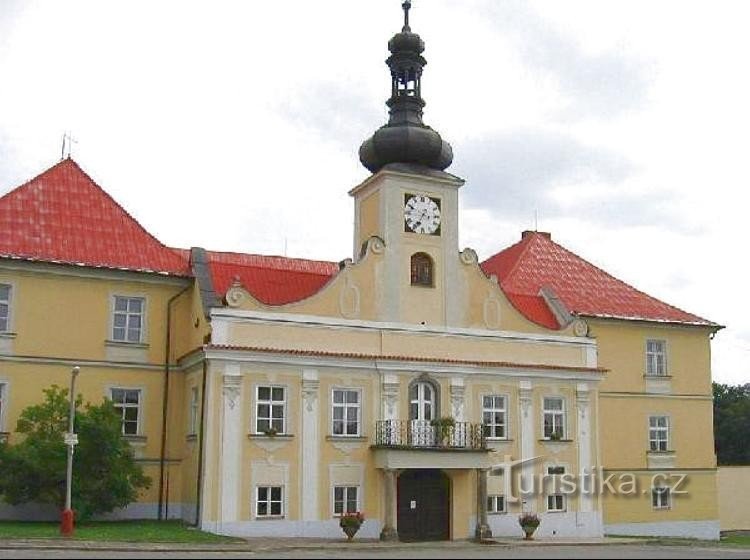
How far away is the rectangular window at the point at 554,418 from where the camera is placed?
110ft

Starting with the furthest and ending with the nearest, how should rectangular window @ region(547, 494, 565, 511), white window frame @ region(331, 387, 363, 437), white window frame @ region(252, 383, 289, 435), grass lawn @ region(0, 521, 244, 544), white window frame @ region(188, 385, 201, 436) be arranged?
rectangular window @ region(547, 494, 565, 511)
white window frame @ region(331, 387, 363, 437)
white window frame @ region(188, 385, 201, 436)
white window frame @ region(252, 383, 289, 435)
grass lawn @ region(0, 521, 244, 544)

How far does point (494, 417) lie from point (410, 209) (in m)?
7.40

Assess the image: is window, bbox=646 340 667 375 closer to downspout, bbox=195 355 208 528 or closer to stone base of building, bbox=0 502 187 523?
downspout, bbox=195 355 208 528

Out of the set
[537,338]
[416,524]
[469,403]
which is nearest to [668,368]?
[537,338]

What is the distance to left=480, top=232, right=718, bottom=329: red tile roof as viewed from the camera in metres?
38.2

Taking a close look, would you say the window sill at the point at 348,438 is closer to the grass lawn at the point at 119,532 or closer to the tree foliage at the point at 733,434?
the grass lawn at the point at 119,532

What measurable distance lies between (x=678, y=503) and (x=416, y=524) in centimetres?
1310

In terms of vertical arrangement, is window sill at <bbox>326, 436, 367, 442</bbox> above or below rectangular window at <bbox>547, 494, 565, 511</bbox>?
above

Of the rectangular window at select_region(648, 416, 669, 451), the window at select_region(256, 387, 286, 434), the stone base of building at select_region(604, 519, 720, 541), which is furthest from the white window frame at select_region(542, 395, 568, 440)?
the window at select_region(256, 387, 286, 434)

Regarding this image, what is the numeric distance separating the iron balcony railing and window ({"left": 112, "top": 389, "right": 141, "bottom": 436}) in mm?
7570

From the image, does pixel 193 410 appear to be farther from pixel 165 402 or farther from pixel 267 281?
pixel 267 281

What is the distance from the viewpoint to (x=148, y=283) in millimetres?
31875

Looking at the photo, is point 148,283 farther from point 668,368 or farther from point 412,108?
point 668,368

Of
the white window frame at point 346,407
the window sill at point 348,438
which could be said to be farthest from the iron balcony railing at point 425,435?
the white window frame at point 346,407
